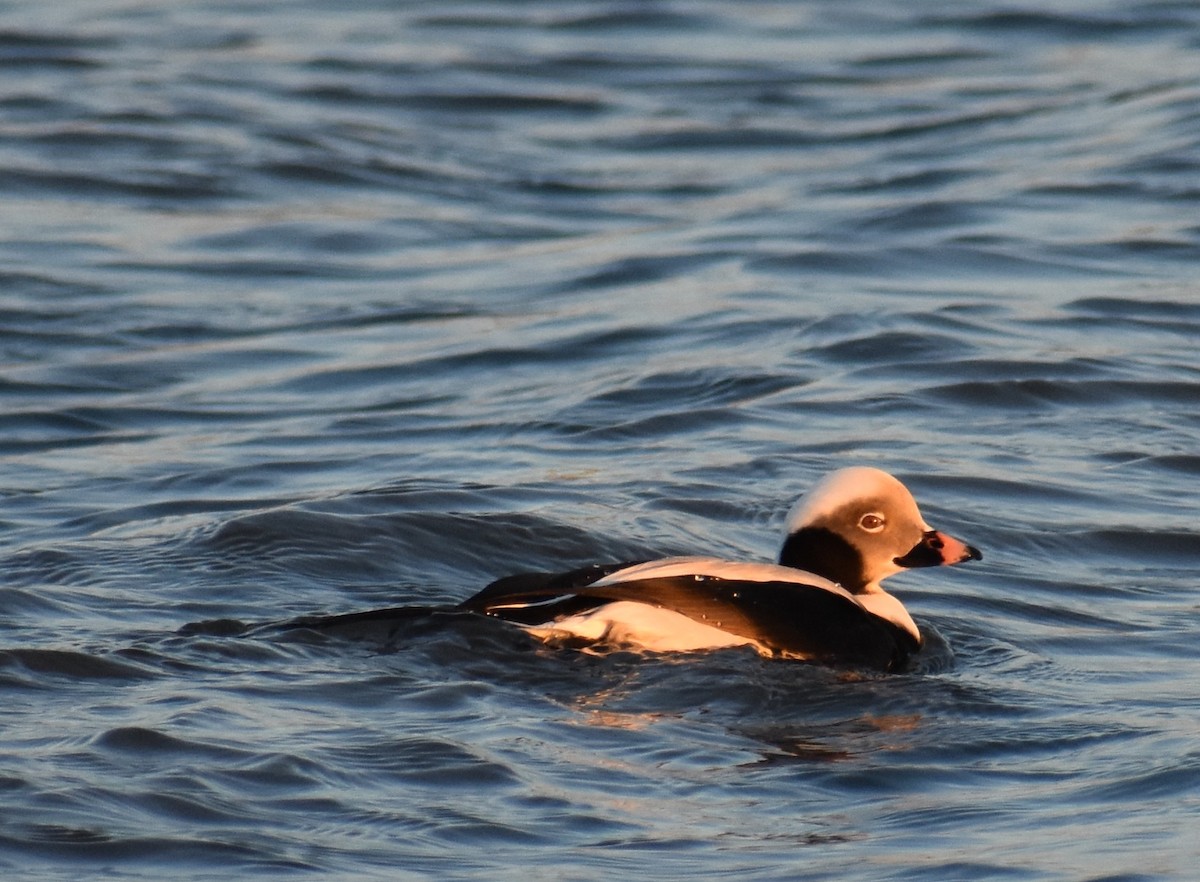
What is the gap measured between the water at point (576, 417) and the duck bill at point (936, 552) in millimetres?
272

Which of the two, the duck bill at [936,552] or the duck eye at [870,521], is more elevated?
the duck eye at [870,521]

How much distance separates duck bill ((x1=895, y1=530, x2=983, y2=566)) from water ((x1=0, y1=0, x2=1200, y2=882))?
0.27 metres

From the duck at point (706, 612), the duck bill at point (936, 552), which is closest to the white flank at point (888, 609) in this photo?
the duck at point (706, 612)

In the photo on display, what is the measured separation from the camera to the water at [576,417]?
206 inches

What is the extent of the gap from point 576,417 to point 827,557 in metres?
3.12

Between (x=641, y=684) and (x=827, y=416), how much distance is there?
386cm

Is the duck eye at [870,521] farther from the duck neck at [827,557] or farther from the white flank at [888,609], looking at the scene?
the white flank at [888,609]

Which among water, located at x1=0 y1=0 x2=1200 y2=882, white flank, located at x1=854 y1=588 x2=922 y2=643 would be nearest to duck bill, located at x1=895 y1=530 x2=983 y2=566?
white flank, located at x1=854 y1=588 x2=922 y2=643

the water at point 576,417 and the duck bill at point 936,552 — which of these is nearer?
the water at point 576,417

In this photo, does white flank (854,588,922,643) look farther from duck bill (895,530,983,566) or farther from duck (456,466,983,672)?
duck bill (895,530,983,566)

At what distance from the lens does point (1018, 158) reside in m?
16.2

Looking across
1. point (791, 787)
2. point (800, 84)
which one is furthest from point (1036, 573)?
point (800, 84)

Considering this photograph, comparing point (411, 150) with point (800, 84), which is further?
point (800, 84)

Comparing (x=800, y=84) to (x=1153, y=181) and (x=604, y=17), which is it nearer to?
(x=604, y=17)
